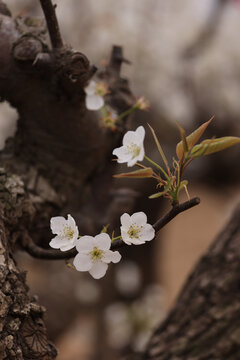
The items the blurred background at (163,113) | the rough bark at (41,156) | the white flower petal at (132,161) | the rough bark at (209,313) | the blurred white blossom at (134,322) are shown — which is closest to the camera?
the white flower petal at (132,161)

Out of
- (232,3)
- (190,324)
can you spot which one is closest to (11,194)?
(190,324)

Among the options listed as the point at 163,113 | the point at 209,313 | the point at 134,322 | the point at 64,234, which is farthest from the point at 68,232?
the point at 163,113

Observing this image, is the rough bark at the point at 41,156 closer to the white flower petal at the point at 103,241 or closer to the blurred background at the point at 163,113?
the white flower petal at the point at 103,241

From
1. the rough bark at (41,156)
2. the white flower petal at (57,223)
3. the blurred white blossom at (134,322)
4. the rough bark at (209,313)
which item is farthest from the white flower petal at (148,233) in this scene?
the blurred white blossom at (134,322)

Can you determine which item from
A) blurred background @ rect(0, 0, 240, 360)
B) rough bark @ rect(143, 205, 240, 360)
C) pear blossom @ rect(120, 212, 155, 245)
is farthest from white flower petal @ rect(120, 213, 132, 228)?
blurred background @ rect(0, 0, 240, 360)

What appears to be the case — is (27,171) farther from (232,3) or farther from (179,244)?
(232,3)

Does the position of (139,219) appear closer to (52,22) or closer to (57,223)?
(57,223)
